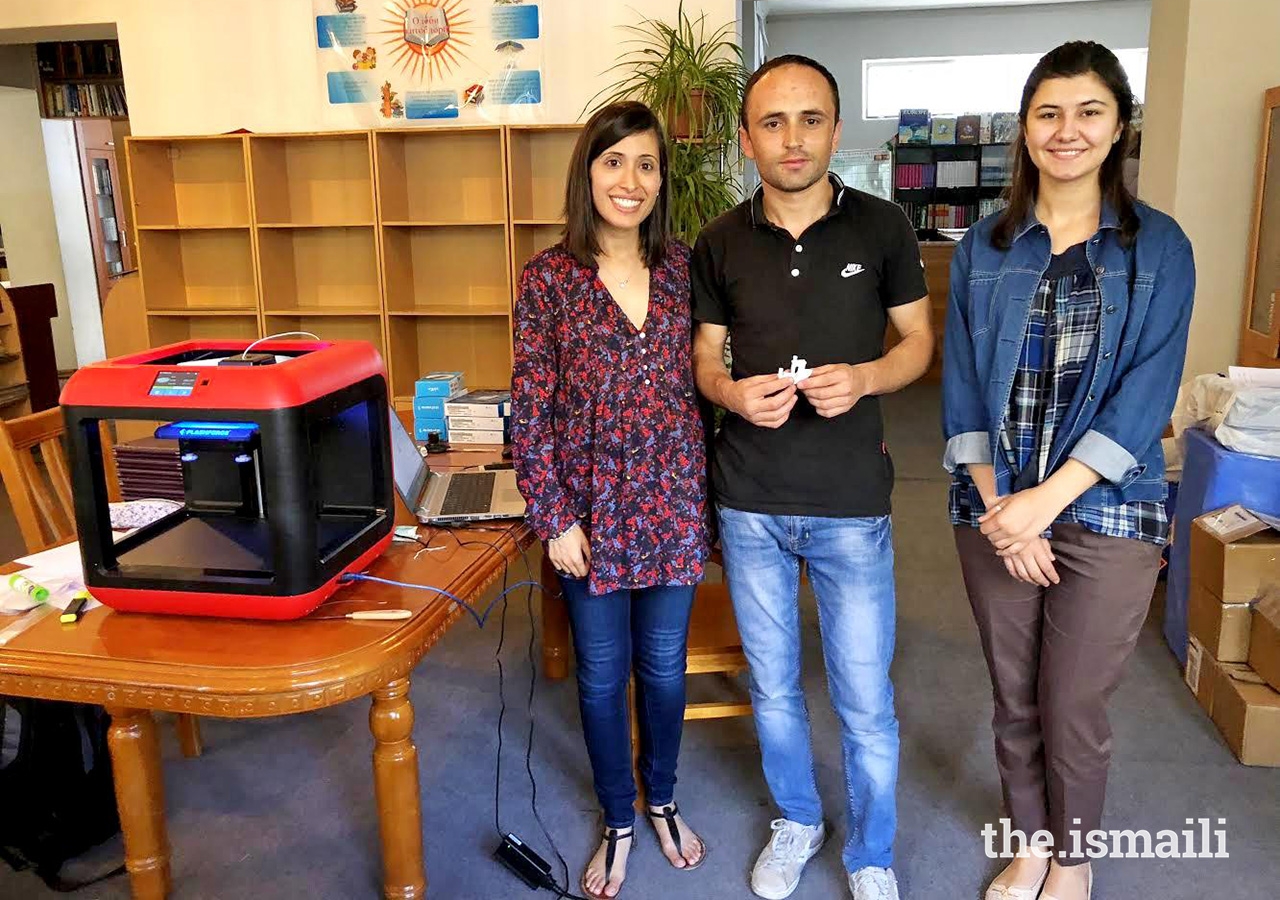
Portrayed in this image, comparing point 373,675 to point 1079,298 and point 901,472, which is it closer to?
point 1079,298

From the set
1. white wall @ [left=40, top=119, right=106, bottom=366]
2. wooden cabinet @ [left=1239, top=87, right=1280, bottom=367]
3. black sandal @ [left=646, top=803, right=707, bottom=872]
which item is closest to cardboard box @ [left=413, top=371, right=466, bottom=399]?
black sandal @ [left=646, top=803, right=707, bottom=872]

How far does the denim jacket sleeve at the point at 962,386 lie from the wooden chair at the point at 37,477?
165 cm

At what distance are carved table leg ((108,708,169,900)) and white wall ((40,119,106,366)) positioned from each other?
24.3 feet

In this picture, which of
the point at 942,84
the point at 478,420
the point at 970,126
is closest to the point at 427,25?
the point at 478,420

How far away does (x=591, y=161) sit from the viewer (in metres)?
1.75

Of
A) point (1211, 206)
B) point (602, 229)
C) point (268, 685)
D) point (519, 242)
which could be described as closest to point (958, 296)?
point (602, 229)

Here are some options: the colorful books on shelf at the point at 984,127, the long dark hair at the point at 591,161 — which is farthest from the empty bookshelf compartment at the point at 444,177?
the colorful books on shelf at the point at 984,127

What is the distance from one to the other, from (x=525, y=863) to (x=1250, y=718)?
174cm

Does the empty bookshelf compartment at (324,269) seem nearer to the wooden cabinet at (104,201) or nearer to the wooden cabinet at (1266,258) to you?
the wooden cabinet at (1266,258)

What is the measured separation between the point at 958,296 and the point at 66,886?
2.09 m

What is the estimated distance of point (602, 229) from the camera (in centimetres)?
179

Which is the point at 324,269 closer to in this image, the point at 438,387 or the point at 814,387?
the point at 438,387

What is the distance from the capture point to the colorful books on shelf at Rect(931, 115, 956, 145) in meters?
9.41

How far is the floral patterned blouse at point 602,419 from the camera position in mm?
1757
